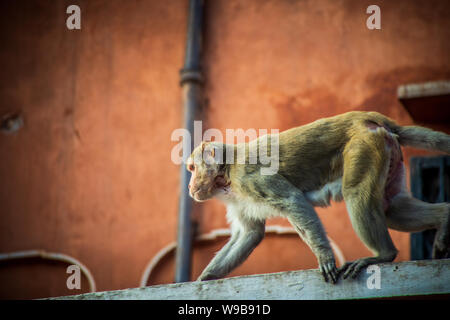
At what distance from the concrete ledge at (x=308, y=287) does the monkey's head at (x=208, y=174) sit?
0.60 m

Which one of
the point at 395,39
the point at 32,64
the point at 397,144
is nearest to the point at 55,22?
the point at 32,64

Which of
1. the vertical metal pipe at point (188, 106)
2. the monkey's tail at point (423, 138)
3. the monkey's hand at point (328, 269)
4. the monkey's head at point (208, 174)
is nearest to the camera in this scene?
the monkey's hand at point (328, 269)

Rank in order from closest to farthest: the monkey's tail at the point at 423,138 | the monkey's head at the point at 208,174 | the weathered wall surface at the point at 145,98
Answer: the monkey's tail at the point at 423,138
the monkey's head at the point at 208,174
the weathered wall surface at the point at 145,98

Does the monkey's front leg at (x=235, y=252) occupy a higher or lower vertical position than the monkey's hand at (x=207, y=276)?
higher

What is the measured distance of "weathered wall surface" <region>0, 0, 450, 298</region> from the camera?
6.90 meters

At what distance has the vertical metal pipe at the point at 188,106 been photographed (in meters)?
7.03

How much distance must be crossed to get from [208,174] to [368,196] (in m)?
1.08

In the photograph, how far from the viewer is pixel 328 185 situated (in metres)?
4.54

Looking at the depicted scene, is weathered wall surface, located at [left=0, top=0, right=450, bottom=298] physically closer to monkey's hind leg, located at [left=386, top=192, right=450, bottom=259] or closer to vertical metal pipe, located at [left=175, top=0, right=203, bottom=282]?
vertical metal pipe, located at [left=175, top=0, right=203, bottom=282]

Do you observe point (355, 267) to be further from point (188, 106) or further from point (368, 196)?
point (188, 106)

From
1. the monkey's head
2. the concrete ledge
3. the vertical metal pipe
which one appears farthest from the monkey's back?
the vertical metal pipe

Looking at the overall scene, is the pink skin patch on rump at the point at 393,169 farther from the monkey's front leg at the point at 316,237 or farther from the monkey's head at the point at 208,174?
the monkey's head at the point at 208,174

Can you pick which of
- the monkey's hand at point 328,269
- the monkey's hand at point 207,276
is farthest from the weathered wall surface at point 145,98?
the monkey's hand at point 328,269

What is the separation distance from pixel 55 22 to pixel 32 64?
57 centimetres
